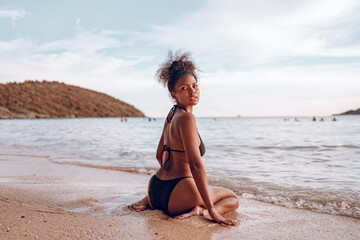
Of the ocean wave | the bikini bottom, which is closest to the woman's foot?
the bikini bottom

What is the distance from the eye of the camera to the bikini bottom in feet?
10.2

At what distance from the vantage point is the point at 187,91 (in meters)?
3.07

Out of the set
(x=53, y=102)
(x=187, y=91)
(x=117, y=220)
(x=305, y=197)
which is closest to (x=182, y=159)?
(x=187, y=91)

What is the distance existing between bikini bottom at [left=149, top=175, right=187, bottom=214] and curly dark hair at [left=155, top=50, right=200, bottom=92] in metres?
0.96

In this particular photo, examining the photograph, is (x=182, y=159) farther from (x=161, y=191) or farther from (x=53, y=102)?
(x=53, y=102)

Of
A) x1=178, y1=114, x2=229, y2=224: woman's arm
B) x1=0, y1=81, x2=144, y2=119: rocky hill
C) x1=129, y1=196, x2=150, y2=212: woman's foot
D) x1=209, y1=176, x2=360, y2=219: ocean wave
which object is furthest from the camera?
x1=0, y1=81, x2=144, y2=119: rocky hill

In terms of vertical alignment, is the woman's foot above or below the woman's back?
below

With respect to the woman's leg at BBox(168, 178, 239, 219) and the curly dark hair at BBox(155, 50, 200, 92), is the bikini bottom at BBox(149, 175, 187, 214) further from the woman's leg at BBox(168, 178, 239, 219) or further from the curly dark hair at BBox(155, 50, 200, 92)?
the curly dark hair at BBox(155, 50, 200, 92)

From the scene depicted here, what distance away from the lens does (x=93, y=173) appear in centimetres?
652

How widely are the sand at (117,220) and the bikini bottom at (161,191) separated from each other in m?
0.10

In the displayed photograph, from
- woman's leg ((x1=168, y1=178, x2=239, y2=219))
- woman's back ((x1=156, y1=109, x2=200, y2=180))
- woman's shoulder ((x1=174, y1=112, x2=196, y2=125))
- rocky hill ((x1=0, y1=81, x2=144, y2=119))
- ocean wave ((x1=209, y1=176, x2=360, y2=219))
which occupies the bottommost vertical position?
ocean wave ((x1=209, y1=176, x2=360, y2=219))

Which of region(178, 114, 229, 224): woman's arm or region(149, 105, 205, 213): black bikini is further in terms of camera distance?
region(149, 105, 205, 213): black bikini

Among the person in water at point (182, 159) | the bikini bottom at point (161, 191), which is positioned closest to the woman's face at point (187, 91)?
the person in water at point (182, 159)

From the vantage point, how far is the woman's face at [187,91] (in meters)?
3.06
